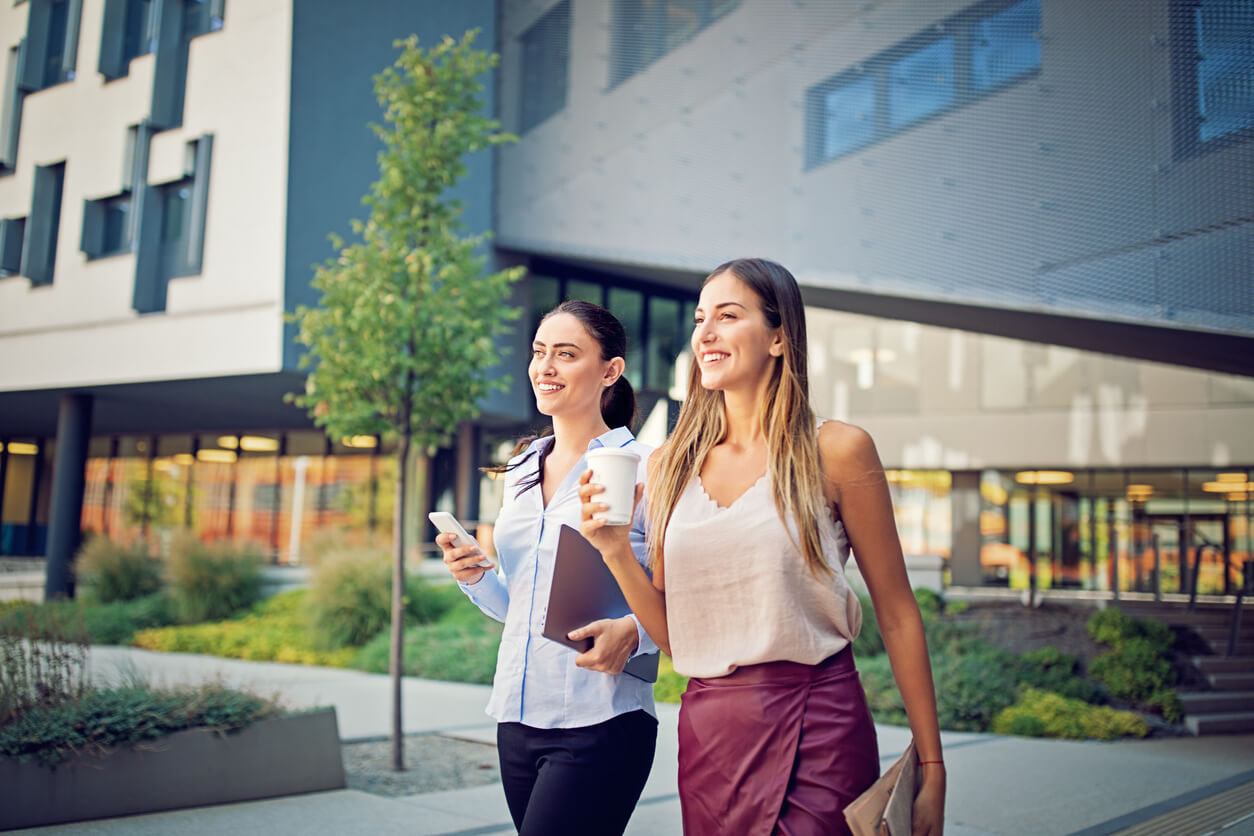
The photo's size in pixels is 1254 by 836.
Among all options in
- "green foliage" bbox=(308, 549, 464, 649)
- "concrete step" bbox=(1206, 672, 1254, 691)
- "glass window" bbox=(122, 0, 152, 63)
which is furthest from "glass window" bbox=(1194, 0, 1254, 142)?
"glass window" bbox=(122, 0, 152, 63)

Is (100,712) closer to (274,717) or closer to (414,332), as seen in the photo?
Answer: (274,717)

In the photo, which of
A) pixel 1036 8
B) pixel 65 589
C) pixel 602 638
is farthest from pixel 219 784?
pixel 65 589

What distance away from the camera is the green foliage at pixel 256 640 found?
12711mm

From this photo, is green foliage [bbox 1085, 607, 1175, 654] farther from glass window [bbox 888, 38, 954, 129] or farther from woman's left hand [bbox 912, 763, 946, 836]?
woman's left hand [bbox 912, 763, 946, 836]

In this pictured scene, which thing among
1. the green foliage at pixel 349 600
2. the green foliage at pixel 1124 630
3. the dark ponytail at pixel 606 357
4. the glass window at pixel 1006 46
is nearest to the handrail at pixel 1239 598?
the green foliage at pixel 1124 630

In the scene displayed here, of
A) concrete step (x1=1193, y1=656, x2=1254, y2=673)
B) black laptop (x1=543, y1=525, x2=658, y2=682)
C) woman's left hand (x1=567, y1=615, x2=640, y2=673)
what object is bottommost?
concrete step (x1=1193, y1=656, x2=1254, y2=673)

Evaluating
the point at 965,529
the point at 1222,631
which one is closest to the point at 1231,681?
the point at 1222,631

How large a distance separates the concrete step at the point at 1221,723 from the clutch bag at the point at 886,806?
8774 mm

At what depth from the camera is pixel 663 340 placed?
20.8 metres

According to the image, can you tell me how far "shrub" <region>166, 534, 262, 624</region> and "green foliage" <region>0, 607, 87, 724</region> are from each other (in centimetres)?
1046

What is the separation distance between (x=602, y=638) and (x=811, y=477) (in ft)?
2.07

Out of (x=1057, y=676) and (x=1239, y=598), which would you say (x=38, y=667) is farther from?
(x=1239, y=598)

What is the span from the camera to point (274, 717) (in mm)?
5531

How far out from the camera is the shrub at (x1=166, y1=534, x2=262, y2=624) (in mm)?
15430
